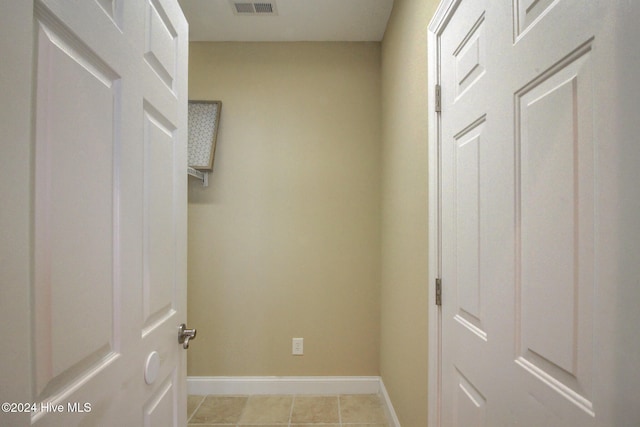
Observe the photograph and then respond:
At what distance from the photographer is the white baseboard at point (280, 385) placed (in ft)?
7.43

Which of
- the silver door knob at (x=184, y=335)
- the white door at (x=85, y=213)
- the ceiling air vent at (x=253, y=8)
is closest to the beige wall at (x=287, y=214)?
the ceiling air vent at (x=253, y=8)

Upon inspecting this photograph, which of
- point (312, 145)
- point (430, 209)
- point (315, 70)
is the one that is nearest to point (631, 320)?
point (430, 209)

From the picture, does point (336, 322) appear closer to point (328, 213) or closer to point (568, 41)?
point (328, 213)

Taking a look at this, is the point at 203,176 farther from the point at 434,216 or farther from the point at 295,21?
the point at 434,216

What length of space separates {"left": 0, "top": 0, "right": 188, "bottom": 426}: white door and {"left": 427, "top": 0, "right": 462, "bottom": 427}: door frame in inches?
37.9

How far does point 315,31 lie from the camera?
2.23 metres

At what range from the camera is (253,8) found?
2.00 metres

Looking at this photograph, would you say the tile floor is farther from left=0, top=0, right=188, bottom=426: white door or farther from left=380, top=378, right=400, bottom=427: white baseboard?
left=0, top=0, right=188, bottom=426: white door

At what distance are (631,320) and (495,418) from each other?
0.52 meters

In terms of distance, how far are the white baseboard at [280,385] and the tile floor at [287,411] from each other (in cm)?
4

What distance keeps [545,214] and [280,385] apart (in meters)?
2.20

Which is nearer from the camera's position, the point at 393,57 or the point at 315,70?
the point at 393,57

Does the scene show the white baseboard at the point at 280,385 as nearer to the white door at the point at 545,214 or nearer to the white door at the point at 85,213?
the white door at the point at 545,214

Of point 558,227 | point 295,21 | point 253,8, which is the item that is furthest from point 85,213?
Answer: point 295,21
